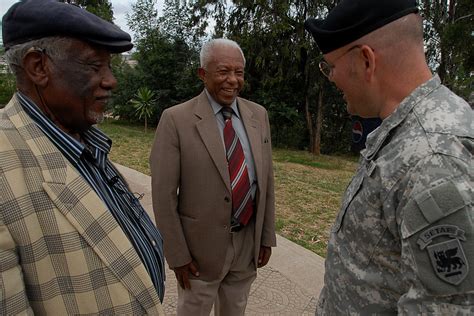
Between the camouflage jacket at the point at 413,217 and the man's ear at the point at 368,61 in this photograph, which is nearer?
the camouflage jacket at the point at 413,217

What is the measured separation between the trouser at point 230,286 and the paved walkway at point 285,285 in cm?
49

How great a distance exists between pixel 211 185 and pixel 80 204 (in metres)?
1.11

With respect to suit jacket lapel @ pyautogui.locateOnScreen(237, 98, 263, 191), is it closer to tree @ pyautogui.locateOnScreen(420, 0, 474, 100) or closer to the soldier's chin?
the soldier's chin

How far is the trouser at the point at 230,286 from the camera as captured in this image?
2335mm

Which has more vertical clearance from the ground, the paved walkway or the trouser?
the trouser

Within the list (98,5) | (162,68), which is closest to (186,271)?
(162,68)

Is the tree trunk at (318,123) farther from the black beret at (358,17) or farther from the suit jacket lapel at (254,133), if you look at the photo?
the black beret at (358,17)

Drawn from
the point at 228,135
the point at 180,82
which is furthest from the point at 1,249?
the point at 180,82

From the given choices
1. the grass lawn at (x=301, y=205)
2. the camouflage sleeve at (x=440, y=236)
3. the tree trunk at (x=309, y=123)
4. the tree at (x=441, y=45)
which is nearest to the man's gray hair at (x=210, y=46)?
the camouflage sleeve at (x=440, y=236)

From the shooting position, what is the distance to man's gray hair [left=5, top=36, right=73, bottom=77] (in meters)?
1.20

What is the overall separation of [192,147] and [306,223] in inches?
138

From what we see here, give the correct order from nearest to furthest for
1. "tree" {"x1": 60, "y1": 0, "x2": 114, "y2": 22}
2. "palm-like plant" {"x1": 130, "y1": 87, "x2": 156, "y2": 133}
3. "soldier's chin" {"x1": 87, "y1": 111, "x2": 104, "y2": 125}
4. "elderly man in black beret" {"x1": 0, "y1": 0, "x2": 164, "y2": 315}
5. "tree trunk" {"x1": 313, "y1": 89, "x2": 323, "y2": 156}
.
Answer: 1. "elderly man in black beret" {"x1": 0, "y1": 0, "x2": 164, "y2": 315}
2. "soldier's chin" {"x1": 87, "y1": 111, "x2": 104, "y2": 125}
3. "tree trunk" {"x1": 313, "y1": 89, "x2": 323, "y2": 156}
4. "palm-like plant" {"x1": 130, "y1": 87, "x2": 156, "y2": 133}
5. "tree" {"x1": 60, "y1": 0, "x2": 114, "y2": 22}

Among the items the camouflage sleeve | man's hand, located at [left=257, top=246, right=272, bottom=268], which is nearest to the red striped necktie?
man's hand, located at [left=257, top=246, right=272, bottom=268]

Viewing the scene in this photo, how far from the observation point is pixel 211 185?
2203mm
